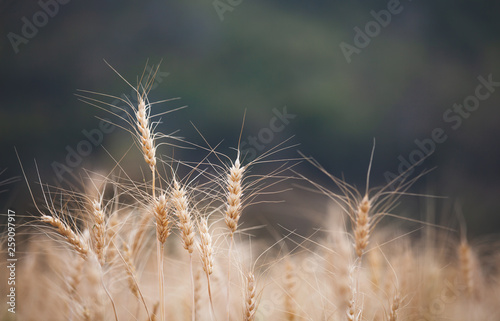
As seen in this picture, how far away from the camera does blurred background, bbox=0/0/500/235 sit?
1134cm

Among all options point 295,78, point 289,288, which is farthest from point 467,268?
point 295,78

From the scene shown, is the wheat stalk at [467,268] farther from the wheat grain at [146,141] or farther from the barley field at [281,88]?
the barley field at [281,88]

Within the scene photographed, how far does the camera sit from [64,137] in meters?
10.9

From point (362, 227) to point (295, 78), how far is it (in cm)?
1334

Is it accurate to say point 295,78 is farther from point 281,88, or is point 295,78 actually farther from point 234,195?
point 234,195

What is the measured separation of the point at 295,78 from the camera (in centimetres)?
1389

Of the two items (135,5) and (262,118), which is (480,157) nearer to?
(262,118)

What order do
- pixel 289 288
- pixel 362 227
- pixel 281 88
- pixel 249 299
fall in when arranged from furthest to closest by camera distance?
pixel 281 88 < pixel 289 288 < pixel 249 299 < pixel 362 227

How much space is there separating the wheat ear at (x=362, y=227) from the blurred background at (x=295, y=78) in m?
9.90

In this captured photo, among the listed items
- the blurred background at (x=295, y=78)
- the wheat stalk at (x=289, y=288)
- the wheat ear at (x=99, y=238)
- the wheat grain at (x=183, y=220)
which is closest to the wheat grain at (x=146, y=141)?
the wheat grain at (x=183, y=220)

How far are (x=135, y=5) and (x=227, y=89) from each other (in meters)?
4.69

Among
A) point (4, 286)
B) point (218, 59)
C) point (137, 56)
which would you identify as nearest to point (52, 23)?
point (137, 56)

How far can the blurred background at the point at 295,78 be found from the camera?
11.3 meters

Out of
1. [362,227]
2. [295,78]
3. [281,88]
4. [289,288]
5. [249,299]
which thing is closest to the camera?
[362,227]
